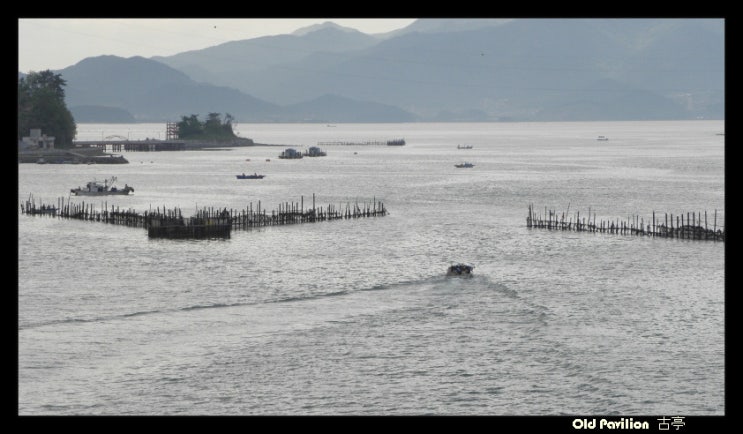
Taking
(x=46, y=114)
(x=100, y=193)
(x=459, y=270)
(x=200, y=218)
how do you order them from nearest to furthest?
(x=459, y=270)
(x=200, y=218)
(x=100, y=193)
(x=46, y=114)

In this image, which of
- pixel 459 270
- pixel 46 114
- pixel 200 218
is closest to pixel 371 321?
pixel 459 270

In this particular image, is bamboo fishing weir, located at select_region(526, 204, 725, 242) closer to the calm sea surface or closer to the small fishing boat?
the calm sea surface

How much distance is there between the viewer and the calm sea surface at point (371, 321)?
31016 mm

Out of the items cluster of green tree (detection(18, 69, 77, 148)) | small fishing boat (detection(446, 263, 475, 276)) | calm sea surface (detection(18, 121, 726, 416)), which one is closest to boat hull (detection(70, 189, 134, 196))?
calm sea surface (detection(18, 121, 726, 416))

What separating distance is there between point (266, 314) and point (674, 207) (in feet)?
208

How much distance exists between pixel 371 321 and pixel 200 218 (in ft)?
111

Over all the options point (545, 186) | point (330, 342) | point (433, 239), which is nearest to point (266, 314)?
point (330, 342)

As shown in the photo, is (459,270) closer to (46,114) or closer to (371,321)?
(371,321)

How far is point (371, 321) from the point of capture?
136 ft

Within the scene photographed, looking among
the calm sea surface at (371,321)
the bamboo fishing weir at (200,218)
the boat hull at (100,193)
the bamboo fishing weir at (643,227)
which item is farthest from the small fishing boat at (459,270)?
the boat hull at (100,193)

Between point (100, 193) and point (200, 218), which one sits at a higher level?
point (100, 193)

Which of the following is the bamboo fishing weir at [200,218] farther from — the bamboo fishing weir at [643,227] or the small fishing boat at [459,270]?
the small fishing boat at [459,270]

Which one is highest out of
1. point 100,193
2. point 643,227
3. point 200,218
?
point 100,193

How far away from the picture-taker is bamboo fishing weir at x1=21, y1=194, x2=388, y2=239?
7038cm
